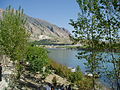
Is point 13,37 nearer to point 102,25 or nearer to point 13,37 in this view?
point 13,37

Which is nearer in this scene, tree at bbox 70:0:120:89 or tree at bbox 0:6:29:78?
tree at bbox 70:0:120:89

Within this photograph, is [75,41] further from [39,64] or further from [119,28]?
[39,64]

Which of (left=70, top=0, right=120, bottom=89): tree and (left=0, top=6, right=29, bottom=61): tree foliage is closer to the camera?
(left=70, top=0, right=120, bottom=89): tree

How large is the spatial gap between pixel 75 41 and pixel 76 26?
812mm

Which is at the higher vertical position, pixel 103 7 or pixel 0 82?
pixel 103 7

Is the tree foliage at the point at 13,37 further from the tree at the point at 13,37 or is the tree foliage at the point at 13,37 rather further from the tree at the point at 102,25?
the tree at the point at 102,25

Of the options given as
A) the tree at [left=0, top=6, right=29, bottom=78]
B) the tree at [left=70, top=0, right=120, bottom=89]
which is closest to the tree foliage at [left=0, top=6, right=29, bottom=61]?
the tree at [left=0, top=6, right=29, bottom=78]

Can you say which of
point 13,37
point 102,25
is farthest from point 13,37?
point 102,25

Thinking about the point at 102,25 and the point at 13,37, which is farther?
the point at 13,37

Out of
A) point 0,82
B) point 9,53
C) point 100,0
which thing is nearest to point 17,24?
point 9,53

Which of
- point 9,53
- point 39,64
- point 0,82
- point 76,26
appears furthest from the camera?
point 39,64

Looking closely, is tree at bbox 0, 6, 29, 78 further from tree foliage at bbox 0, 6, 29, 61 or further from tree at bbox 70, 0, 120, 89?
tree at bbox 70, 0, 120, 89

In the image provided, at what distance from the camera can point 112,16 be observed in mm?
7027

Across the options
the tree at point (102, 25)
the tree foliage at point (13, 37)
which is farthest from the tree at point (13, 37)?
the tree at point (102, 25)
